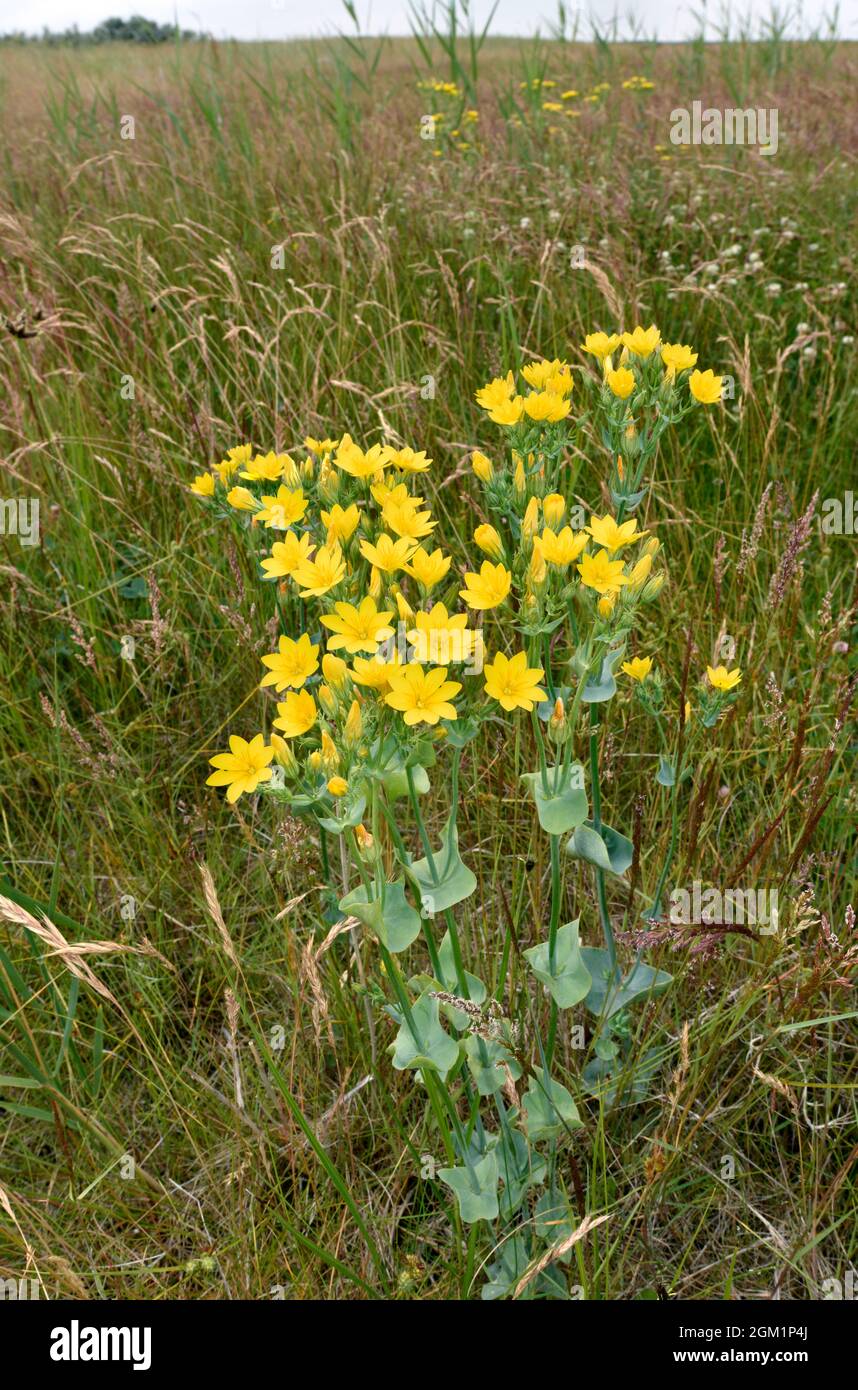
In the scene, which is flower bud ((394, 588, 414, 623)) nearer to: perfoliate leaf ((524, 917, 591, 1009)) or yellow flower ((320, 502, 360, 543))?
yellow flower ((320, 502, 360, 543))

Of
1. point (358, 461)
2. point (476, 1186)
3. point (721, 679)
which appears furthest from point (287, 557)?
point (476, 1186)

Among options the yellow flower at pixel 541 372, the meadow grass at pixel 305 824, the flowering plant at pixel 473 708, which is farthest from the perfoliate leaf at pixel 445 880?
the yellow flower at pixel 541 372

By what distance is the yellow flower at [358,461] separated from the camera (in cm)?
160

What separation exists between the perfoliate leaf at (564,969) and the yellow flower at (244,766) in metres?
0.50

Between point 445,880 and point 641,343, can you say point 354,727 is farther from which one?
point 641,343

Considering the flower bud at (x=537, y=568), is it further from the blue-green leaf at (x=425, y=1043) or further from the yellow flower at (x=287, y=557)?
the blue-green leaf at (x=425, y=1043)

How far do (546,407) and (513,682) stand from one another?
520 mm

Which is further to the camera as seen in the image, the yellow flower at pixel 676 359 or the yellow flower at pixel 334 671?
the yellow flower at pixel 676 359

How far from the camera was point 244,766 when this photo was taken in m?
1.40

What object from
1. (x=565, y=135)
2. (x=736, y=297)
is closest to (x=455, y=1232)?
(x=736, y=297)

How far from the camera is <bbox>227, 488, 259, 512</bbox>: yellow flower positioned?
5.72 feet

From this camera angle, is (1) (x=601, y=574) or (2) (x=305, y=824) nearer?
(1) (x=601, y=574)

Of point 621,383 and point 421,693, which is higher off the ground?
point 621,383

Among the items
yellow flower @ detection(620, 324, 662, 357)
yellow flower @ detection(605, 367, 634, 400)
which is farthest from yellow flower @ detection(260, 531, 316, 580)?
yellow flower @ detection(620, 324, 662, 357)
